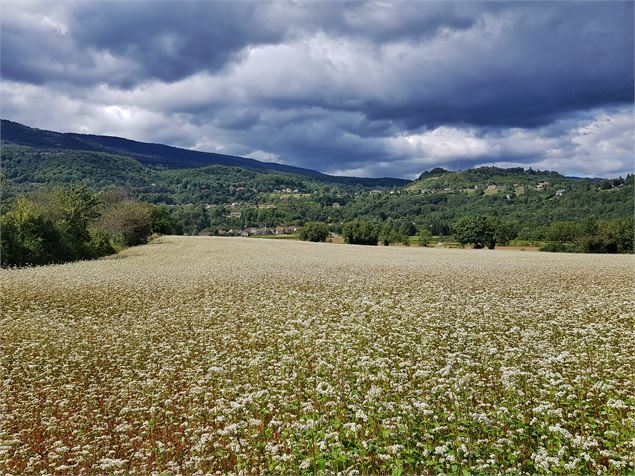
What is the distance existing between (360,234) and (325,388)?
9717cm

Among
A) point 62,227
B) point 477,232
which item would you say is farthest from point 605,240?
point 62,227

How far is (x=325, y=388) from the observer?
29.4 feet

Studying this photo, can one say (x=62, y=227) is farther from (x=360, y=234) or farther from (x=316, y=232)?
(x=360, y=234)

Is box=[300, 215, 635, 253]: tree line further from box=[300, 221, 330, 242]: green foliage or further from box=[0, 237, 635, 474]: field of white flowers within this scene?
box=[0, 237, 635, 474]: field of white flowers

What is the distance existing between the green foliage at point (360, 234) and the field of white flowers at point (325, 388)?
285ft

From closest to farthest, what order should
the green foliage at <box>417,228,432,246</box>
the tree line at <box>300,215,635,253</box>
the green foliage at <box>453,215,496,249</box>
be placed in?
the tree line at <box>300,215,635,253</box>
the green foliage at <box>453,215,496,249</box>
the green foliage at <box>417,228,432,246</box>

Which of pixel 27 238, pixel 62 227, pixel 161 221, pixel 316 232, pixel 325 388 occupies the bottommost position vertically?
pixel 161 221

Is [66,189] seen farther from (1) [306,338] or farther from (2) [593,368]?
(2) [593,368]

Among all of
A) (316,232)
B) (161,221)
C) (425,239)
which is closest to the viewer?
(161,221)

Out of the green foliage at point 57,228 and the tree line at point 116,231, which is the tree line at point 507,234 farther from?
the green foliage at point 57,228

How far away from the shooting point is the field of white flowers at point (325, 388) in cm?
664

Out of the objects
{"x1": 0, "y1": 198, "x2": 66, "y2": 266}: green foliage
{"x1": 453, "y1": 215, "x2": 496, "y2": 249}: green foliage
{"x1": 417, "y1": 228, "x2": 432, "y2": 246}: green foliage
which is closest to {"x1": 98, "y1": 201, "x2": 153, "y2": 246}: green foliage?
{"x1": 0, "y1": 198, "x2": 66, "y2": 266}: green foliage

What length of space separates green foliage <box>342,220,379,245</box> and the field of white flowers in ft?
285

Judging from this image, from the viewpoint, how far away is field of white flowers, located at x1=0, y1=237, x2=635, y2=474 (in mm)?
6637
